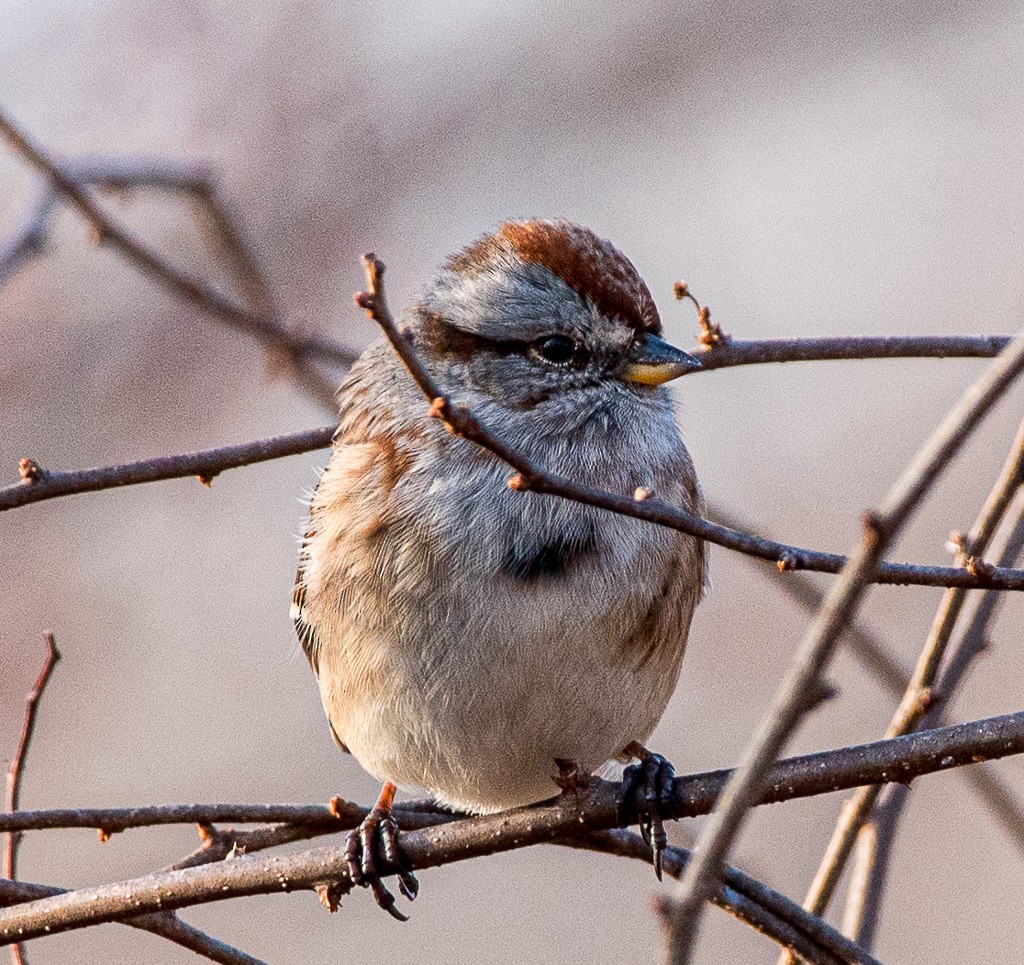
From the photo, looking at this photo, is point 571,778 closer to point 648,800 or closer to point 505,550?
point 648,800

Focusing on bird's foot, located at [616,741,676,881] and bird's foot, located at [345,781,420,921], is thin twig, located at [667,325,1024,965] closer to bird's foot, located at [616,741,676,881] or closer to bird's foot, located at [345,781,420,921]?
bird's foot, located at [616,741,676,881]

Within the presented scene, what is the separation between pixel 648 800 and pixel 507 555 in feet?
2.01

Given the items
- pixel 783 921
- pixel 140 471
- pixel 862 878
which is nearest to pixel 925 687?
pixel 862 878

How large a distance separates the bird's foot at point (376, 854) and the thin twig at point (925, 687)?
856mm

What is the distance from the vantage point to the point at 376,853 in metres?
3.35

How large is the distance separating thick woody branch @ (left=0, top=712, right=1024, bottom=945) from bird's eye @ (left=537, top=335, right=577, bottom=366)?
1160 mm

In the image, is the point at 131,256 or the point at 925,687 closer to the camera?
the point at 925,687

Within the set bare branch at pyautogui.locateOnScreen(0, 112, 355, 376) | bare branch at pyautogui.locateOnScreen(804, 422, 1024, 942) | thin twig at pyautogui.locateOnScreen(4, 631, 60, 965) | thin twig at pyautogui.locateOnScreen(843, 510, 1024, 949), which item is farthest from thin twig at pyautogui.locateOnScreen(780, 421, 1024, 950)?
bare branch at pyautogui.locateOnScreen(0, 112, 355, 376)

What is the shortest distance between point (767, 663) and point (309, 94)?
11.5ft

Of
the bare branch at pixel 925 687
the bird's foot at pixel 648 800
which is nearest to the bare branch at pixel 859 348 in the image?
the bare branch at pixel 925 687

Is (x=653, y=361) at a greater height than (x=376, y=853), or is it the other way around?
(x=653, y=361)

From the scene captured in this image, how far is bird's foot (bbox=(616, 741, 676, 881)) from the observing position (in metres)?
3.12

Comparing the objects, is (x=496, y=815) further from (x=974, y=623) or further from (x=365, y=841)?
(x=974, y=623)

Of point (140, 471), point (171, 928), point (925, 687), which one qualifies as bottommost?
point (171, 928)
